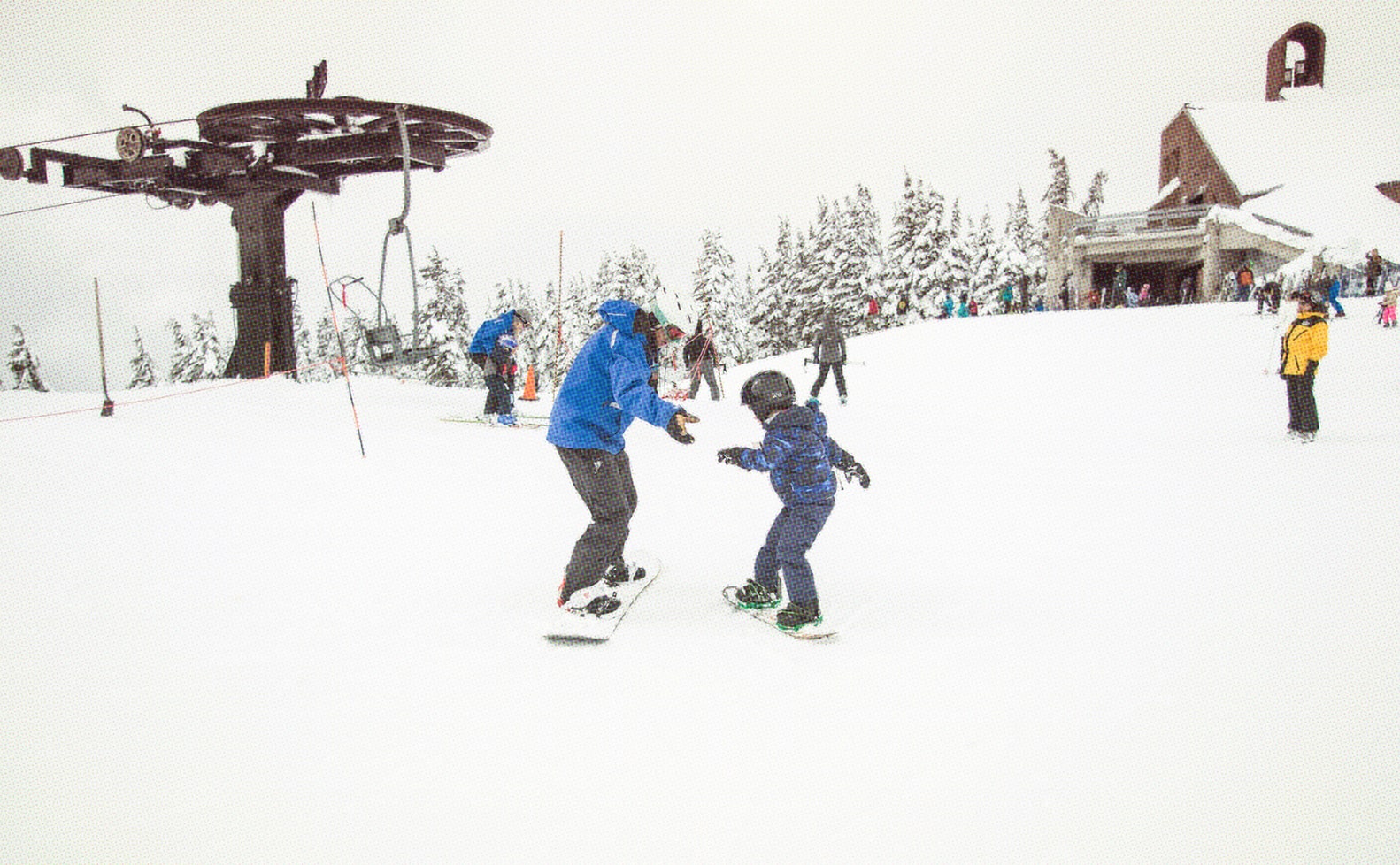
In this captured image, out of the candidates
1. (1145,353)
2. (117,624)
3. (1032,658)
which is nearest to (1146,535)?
(1032,658)

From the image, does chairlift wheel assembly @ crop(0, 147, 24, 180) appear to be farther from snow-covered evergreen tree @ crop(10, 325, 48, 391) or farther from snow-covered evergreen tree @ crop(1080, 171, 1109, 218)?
snow-covered evergreen tree @ crop(1080, 171, 1109, 218)

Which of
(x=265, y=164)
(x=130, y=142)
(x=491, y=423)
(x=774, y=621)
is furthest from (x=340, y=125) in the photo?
(x=774, y=621)

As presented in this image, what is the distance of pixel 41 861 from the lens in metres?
2.22

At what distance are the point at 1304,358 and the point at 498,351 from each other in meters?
10.8

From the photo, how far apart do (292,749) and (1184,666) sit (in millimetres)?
3984

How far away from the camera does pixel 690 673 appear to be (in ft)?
11.3

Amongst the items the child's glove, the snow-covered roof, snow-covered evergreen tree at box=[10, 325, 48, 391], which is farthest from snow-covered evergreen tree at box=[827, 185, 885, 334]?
snow-covered evergreen tree at box=[10, 325, 48, 391]

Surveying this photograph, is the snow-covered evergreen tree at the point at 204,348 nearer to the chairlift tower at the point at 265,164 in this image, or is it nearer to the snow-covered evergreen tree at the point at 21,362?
the snow-covered evergreen tree at the point at 21,362

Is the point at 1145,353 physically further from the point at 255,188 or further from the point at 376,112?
the point at 255,188

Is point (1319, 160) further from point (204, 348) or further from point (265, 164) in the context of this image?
point (204, 348)

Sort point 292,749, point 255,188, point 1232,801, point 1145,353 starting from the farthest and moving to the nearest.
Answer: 1. point 1145,353
2. point 255,188
3. point 292,749
4. point 1232,801

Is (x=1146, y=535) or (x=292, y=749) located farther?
(x=1146, y=535)

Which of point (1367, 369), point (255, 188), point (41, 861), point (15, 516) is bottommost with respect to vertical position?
point (41, 861)

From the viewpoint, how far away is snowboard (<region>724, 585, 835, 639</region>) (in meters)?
3.81
